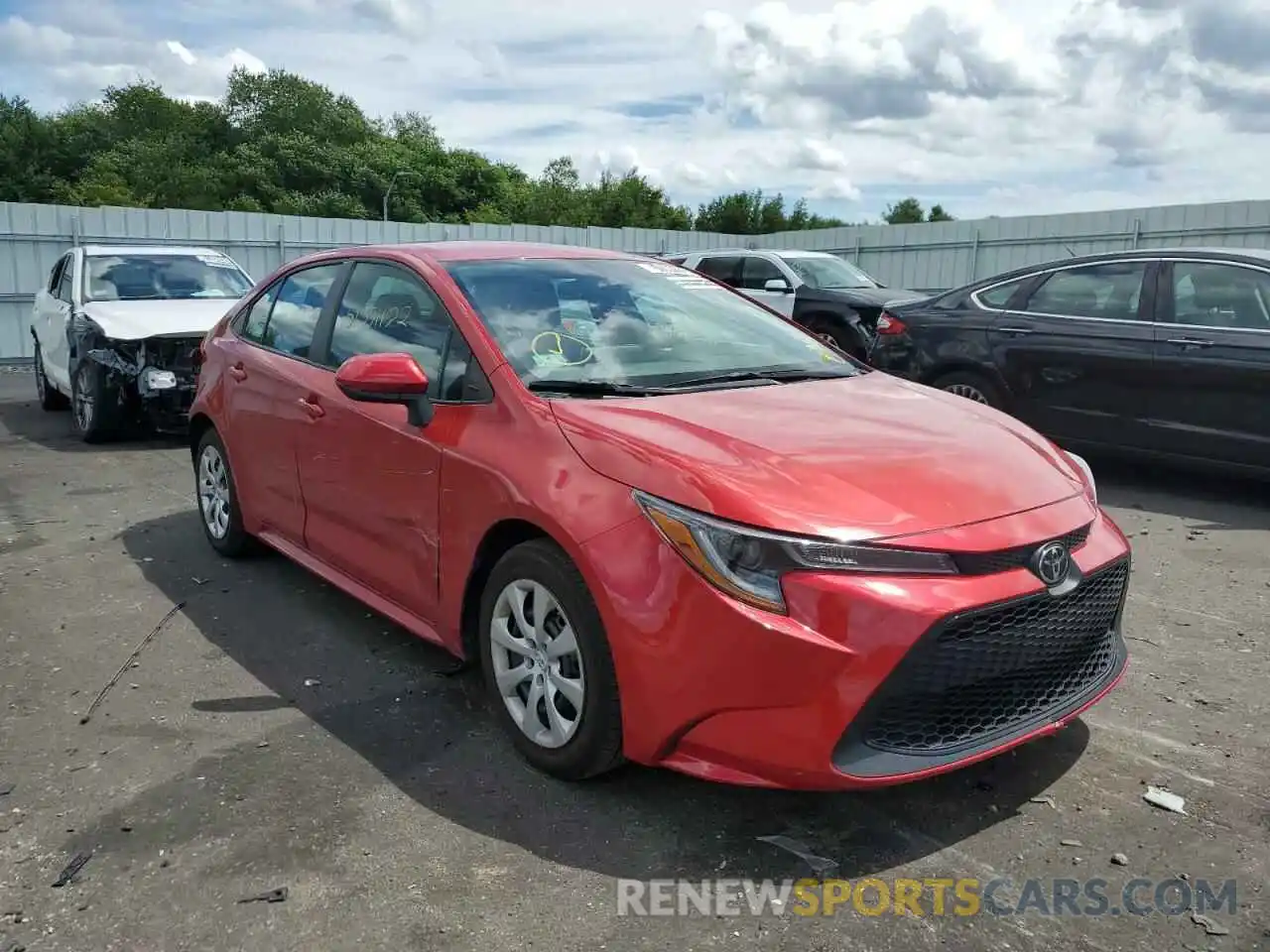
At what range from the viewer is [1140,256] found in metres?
7.04

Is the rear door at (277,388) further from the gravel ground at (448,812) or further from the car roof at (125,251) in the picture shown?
the car roof at (125,251)

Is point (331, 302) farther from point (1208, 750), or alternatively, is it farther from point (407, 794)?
point (1208, 750)

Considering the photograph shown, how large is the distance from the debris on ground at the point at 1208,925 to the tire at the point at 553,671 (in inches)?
57.1

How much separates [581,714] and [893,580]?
0.95 m

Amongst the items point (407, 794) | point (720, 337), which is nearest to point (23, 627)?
point (407, 794)

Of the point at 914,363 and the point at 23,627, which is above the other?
the point at 914,363

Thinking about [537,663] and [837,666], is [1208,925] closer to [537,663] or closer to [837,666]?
[837,666]

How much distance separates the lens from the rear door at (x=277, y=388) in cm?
441

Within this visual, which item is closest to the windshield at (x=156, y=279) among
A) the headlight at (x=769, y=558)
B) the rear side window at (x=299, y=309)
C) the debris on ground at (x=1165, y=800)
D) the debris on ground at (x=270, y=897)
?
the rear side window at (x=299, y=309)

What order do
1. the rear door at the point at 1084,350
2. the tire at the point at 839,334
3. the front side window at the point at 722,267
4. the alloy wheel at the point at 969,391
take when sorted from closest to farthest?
the rear door at the point at 1084,350 → the alloy wheel at the point at 969,391 → the tire at the point at 839,334 → the front side window at the point at 722,267

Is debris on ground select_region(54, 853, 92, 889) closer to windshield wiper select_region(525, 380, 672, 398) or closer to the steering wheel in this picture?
windshield wiper select_region(525, 380, 672, 398)

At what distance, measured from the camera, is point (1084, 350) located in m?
7.10

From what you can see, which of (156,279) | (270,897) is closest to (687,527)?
(270,897)

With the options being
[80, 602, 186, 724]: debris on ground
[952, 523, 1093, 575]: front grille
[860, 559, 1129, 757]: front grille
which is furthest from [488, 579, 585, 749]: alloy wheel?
[80, 602, 186, 724]: debris on ground
